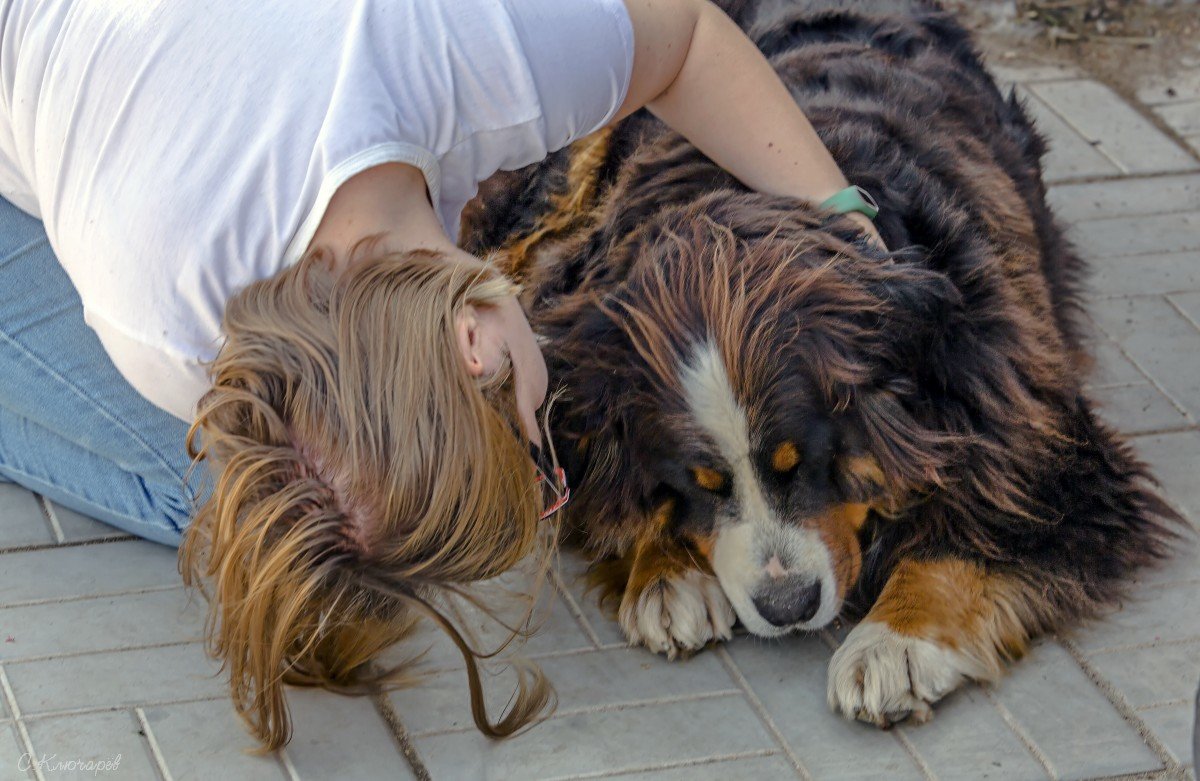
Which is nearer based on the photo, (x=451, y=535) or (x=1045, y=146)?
(x=451, y=535)

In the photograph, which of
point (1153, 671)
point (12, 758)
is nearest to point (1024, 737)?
point (1153, 671)

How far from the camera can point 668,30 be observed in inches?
105

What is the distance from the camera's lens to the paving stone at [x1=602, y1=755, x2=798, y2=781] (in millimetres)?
2494

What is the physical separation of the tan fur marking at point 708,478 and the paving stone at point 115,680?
96cm

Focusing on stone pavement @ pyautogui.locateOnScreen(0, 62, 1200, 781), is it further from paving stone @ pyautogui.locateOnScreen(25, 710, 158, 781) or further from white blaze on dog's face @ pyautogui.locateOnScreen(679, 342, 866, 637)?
white blaze on dog's face @ pyautogui.locateOnScreen(679, 342, 866, 637)

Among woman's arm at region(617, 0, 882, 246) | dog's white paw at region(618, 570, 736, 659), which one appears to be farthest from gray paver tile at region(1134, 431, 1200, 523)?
dog's white paw at region(618, 570, 736, 659)

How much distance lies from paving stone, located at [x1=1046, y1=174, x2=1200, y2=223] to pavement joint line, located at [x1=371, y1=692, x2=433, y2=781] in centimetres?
262

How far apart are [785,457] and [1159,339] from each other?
5.17 ft

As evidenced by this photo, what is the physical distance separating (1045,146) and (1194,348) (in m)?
0.72

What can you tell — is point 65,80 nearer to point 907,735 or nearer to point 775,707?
point 775,707

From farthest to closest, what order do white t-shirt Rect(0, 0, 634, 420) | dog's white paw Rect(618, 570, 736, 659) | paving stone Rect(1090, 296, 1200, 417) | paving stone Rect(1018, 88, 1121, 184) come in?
paving stone Rect(1018, 88, 1121, 184), paving stone Rect(1090, 296, 1200, 417), dog's white paw Rect(618, 570, 736, 659), white t-shirt Rect(0, 0, 634, 420)

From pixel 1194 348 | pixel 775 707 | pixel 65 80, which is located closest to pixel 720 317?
pixel 775 707

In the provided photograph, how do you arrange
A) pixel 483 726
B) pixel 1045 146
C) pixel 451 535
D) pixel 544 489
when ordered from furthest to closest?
pixel 1045 146 → pixel 544 489 → pixel 483 726 → pixel 451 535

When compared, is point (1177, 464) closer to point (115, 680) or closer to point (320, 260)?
point (320, 260)
